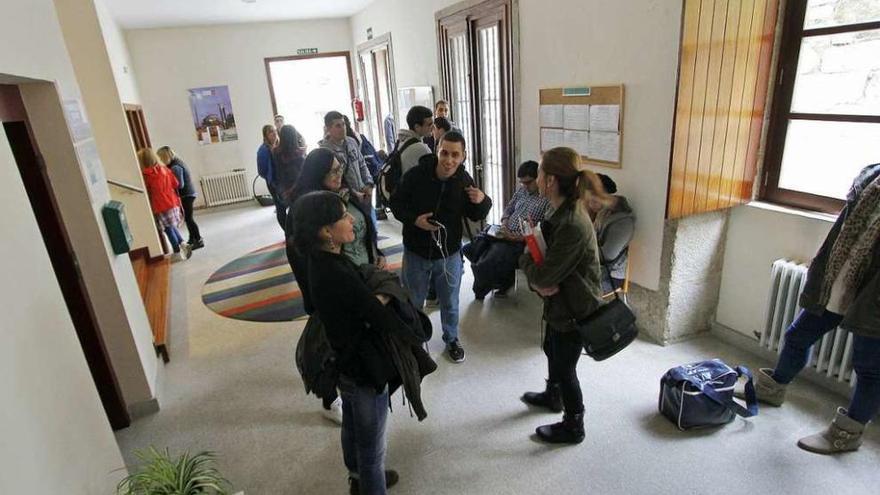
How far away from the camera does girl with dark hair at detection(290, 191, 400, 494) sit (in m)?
1.54

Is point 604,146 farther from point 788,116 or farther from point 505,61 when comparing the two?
point 505,61

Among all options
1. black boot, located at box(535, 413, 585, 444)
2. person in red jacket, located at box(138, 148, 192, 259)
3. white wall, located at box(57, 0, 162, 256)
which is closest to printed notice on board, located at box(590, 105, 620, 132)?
black boot, located at box(535, 413, 585, 444)

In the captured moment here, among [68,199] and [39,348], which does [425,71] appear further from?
[39,348]

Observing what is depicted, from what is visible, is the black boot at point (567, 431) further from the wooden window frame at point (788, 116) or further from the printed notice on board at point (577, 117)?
the printed notice on board at point (577, 117)

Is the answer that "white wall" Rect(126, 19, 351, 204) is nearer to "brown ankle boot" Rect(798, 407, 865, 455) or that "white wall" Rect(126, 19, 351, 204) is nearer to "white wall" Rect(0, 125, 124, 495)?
"white wall" Rect(0, 125, 124, 495)

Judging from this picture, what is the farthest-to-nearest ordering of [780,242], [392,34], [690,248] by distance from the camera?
[392,34] → [690,248] → [780,242]

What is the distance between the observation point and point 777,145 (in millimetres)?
2781

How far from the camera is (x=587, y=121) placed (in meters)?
3.22

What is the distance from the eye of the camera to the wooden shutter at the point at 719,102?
2.53 meters

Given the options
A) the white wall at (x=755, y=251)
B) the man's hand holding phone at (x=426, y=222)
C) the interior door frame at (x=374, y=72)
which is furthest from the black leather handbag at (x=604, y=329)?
the interior door frame at (x=374, y=72)

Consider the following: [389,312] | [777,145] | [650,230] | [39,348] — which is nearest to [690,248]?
[650,230]

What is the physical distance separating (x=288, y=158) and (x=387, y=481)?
3534 mm

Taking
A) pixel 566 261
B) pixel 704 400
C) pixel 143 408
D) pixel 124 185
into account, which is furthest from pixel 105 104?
pixel 704 400

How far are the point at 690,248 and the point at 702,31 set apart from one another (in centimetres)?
123
